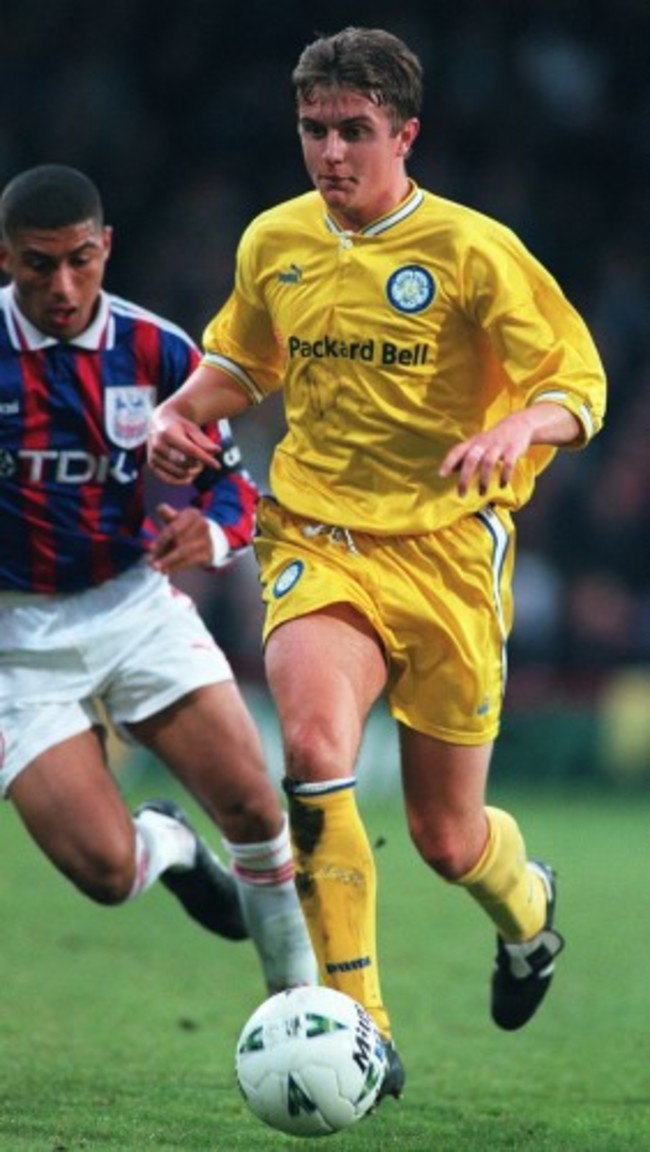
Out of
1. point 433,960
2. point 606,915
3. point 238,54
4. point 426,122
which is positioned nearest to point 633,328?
point 426,122

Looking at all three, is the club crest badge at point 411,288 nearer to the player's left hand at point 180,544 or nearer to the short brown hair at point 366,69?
the short brown hair at point 366,69

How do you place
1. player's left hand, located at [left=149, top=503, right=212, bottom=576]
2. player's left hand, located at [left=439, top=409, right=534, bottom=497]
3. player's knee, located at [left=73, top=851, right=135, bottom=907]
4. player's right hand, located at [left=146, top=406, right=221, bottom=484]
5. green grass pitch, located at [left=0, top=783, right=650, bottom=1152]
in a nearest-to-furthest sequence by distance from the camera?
player's left hand, located at [left=439, top=409, right=534, bottom=497] → green grass pitch, located at [left=0, top=783, right=650, bottom=1152] → player's right hand, located at [left=146, top=406, right=221, bottom=484] → player's left hand, located at [left=149, top=503, right=212, bottom=576] → player's knee, located at [left=73, top=851, right=135, bottom=907]

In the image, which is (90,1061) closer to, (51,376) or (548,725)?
(51,376)

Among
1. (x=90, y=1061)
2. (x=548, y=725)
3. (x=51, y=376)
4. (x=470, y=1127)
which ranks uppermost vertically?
(x=51, y=376)

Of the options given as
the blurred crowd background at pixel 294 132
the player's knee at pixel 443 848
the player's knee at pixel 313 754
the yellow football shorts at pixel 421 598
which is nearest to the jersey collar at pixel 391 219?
the yellow football shorts at pixel 421 598

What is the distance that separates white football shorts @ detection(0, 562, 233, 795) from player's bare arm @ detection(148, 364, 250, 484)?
0.73 meters

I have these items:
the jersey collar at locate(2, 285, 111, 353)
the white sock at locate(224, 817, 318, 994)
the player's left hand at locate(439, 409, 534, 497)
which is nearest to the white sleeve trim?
the jersey collar at locate(2, 285, 111, 353)

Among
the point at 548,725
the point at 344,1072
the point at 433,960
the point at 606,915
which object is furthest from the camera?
the point at 548,725

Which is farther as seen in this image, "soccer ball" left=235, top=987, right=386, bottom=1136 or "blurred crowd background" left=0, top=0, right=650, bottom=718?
"blurred crowd background" left=0, top=0, right=650, bottom=718

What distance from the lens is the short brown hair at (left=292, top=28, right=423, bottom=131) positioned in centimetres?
552

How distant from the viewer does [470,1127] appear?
555cm

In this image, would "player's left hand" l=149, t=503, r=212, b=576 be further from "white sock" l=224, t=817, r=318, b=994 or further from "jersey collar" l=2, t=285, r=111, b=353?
"white sock" l=224, t=817, r=318, b=994

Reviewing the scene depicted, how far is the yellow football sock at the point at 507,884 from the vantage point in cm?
614

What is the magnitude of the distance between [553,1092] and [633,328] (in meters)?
10.3
